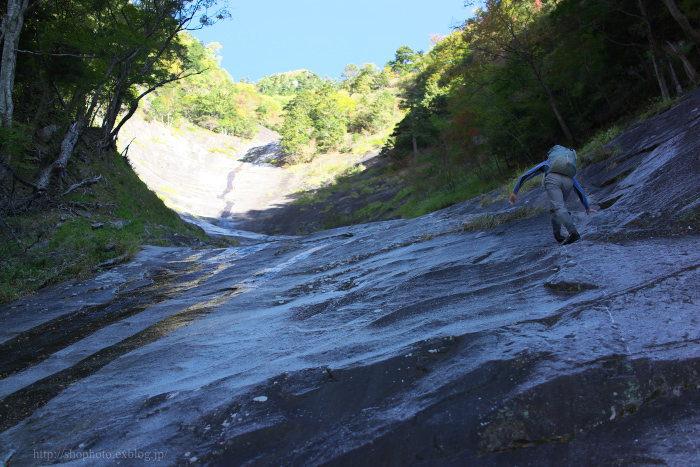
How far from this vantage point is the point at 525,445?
2506 millimetres

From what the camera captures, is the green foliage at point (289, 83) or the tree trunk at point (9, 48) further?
the green foliage at point (289, 83)

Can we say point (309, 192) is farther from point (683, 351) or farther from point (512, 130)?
point (683, 351)

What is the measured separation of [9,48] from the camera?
13.5 meters

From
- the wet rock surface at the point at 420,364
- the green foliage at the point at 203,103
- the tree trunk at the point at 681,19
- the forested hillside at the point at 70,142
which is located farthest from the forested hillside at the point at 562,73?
the green foliage at the point at 203,103

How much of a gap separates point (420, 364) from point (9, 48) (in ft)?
54.5

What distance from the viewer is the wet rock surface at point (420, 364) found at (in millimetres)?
2623

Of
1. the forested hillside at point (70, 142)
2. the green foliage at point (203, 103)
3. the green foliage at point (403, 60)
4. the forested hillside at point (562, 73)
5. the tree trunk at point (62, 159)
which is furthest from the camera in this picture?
the green foliage at point (403, 60)

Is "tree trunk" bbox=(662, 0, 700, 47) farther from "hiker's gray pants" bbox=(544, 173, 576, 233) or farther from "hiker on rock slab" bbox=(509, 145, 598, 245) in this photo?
"hiker's gray pants" bbox=(544, 173, 576, 233)

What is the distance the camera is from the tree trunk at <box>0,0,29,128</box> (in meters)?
13.5

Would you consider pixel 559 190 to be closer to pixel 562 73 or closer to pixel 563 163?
pixel 563 163

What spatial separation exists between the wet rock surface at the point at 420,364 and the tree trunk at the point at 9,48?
31.0 feet

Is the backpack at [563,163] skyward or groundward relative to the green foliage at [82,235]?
groundward

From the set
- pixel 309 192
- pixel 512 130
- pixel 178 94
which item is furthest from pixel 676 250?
pixel 178 94

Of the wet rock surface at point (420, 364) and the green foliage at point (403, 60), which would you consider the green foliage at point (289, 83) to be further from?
the wet rock surface at point (420, 364)
